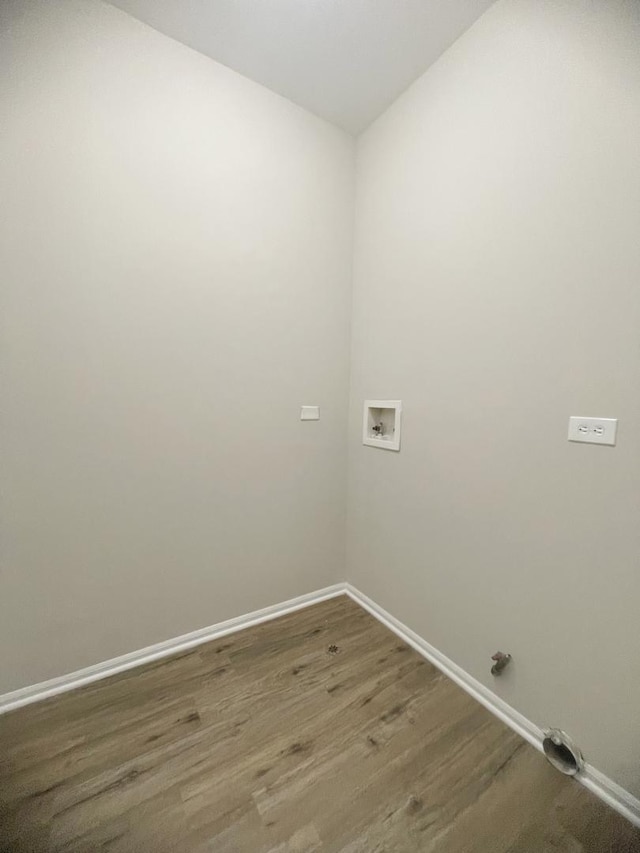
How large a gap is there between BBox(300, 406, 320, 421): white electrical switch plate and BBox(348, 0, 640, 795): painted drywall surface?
49 cm

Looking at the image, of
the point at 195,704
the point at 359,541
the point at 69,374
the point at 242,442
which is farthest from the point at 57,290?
the point at 359,541

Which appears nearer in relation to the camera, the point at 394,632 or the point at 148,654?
the point at 148,654

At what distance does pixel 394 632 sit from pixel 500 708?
1.85 feet

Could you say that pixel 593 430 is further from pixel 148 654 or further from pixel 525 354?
pixel 148 654

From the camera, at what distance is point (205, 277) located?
155 cm

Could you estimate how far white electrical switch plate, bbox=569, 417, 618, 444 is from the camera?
974 millimetres

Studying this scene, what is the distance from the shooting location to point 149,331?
4.72 feet

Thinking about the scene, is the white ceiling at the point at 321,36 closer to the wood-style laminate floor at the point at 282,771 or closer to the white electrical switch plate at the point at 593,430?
the white electrical switch plate at the point at 593,430

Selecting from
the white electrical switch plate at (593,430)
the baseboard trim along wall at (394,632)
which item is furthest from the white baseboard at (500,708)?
the white electrical switch plate at (593,430)

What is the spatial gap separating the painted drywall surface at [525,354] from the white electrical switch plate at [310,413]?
486 mm

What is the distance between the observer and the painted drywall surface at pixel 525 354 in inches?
38.0

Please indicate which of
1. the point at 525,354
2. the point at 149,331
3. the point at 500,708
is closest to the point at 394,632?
the point at 500,708

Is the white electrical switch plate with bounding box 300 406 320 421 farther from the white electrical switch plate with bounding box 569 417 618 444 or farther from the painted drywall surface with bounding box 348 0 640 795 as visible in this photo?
the white electrical switch plate with bounding box 569 417 618 444

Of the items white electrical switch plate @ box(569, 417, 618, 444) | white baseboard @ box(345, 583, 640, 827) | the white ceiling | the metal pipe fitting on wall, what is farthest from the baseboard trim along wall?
the white ceiling
